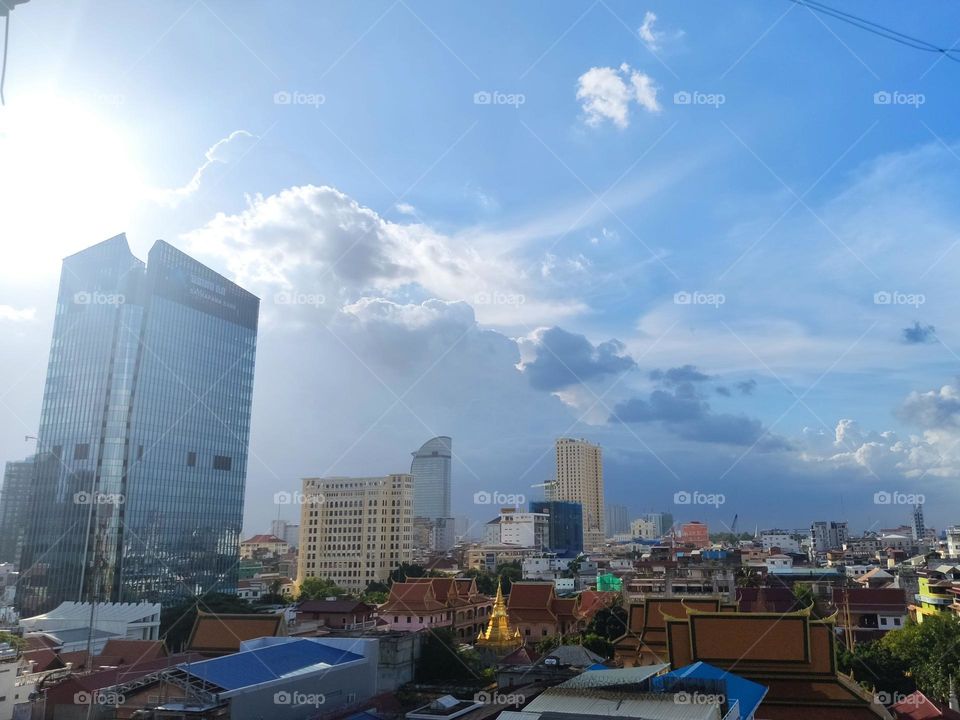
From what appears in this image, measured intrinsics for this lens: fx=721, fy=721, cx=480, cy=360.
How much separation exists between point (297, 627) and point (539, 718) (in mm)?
24983

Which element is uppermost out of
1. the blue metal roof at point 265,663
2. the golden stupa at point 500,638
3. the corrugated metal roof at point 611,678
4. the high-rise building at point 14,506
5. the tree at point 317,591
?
the high-rise building at point 14,506

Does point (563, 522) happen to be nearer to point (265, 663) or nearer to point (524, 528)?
point (524, 528)

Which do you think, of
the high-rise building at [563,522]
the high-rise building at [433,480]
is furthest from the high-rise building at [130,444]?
the high-rise building at [433,480]

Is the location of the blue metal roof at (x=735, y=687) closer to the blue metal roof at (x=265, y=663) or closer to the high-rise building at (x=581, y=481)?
the blue metal roof at (x=265, y=663)

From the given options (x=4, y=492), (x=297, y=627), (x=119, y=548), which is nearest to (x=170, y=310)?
(x=119, y=548)

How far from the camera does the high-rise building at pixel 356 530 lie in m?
76.9

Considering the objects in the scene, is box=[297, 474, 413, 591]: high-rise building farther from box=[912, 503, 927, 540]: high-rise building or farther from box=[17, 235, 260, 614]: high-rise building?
box=[912, 503, 927, 540]: high-rise building

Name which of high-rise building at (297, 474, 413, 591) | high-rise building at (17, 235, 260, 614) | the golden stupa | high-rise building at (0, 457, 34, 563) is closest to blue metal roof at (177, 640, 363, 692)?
the golden stupa

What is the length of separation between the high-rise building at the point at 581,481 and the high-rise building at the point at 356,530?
3192 inches

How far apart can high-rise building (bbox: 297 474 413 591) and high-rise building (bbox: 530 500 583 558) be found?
6301 cm

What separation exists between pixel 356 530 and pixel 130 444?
89.5 feet

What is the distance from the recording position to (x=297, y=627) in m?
36.1

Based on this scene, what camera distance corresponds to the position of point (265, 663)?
65.7 feet

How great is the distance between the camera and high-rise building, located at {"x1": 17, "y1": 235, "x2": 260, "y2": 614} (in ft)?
187
